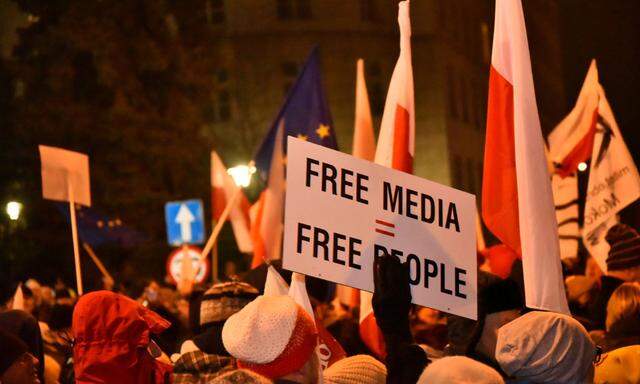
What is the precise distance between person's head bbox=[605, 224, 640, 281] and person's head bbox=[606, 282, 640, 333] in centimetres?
115

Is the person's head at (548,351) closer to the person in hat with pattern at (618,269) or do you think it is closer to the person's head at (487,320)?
the person's head at (487,320)

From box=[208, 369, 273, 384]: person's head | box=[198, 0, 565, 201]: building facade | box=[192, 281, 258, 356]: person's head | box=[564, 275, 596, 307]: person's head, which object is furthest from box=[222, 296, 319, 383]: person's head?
box=[198, 0, 565, 201]: building facade

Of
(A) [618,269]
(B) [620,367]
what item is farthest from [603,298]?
(B) [620,367]

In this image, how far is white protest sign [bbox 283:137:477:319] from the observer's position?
482 centimetres

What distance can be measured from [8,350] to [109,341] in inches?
20.2

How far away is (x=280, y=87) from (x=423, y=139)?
646cm

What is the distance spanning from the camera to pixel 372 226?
194 inches

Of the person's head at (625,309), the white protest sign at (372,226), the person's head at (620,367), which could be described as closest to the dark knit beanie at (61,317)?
the white protest sign at (372,226)

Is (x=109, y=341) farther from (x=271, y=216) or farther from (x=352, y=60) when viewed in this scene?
(x=352, y=60)

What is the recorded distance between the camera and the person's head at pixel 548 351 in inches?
167

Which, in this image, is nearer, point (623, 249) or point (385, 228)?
point (385, 228)

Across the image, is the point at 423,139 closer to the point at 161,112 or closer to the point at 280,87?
the point at 280,87

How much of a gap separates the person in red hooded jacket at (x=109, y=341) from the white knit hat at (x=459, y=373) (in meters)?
1.86

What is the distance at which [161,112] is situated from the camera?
108 ft
